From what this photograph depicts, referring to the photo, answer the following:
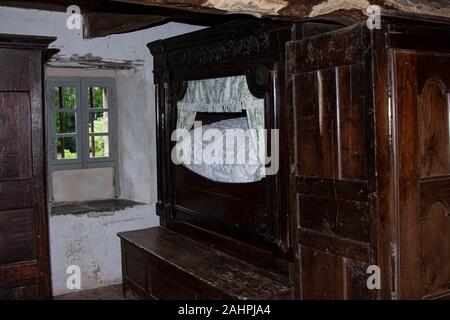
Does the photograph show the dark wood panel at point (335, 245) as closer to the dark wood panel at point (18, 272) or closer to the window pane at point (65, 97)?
the dark wood panel at point (18, 272)

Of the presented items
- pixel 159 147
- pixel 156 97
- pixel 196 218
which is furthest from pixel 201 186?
pixel 156 97

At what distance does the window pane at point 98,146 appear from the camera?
496cm

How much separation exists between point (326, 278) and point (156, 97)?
2.45 m

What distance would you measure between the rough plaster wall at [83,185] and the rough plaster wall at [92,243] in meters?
0.47

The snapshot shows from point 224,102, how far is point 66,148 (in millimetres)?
1980

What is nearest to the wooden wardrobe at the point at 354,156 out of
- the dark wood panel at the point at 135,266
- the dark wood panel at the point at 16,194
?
the dark wood panel at the point at 135,266

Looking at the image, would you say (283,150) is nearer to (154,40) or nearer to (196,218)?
(196,218)

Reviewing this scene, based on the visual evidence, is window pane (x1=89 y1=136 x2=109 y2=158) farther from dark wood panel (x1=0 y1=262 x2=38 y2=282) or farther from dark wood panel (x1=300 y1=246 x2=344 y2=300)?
dark wood panel (x1=300 y1=246 x2=344 y2=300)

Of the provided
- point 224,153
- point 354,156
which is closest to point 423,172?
point 354,156

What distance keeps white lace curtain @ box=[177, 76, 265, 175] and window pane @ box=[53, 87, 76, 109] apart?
1.25 m

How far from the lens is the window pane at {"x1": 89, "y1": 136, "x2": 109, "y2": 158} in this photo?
195 inches

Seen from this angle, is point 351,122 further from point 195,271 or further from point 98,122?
point 98,122

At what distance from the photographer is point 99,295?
446 centimetres

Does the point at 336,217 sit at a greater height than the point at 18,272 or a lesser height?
greater
